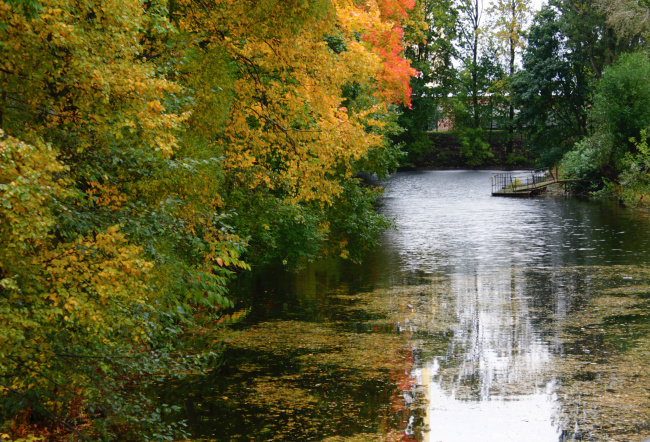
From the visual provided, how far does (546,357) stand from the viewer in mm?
10398

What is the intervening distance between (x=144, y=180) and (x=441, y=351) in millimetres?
5871

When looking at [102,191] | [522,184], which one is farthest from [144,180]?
[522,184]

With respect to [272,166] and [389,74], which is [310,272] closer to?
[272,166]

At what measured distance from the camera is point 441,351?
1084cm

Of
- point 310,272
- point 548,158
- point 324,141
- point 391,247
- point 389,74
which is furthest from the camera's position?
point 548,158

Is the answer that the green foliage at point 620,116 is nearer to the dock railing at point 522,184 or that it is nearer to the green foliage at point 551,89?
the dock railing at point 522,184

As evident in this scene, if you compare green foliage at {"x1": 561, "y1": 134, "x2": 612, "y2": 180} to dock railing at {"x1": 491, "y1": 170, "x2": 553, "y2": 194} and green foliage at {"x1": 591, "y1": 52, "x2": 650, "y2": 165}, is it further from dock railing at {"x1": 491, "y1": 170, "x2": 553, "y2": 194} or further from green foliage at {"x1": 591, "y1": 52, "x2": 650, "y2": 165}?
dock railing at {"x1": 491, "y1": 170, "x2": 553, "y2": 194}

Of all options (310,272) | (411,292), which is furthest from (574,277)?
(310,272)

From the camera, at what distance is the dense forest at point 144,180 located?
189 inches

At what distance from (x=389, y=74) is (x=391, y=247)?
21.9 feet

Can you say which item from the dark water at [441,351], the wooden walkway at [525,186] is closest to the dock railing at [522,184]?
the wooden walkway at [525,186]

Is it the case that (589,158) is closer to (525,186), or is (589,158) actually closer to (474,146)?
(525,186)

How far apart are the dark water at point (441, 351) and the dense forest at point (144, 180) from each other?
0.96m

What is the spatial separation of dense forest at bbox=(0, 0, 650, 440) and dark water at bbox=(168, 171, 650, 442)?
3.14ft
